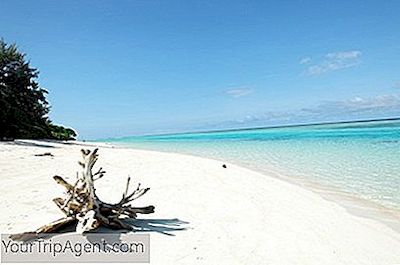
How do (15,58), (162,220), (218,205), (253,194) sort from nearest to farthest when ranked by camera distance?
(162,220)
(218,205)
(253,194)
(15,58)

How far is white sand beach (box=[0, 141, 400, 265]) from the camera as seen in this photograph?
4035mm

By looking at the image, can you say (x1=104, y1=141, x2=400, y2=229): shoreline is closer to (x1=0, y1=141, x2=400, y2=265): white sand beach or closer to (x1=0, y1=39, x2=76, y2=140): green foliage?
(x1=0, y1=141, x2=400, y2=265): white sand beach

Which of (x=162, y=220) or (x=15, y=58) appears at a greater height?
(x=15, y=58)

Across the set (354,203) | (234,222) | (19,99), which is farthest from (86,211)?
(19,99)

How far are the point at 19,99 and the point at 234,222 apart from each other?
31.7 m

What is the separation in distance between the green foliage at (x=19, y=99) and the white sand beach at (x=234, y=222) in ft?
64.8

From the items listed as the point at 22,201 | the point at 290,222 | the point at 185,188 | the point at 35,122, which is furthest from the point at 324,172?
the point at 35,122

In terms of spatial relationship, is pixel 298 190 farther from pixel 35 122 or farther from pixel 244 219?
pixel 35 122

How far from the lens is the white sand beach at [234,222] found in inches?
159

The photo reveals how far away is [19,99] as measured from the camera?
31.8 m

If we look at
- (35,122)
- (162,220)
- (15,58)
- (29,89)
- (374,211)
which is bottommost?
(374,211)

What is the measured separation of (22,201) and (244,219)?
3744mm

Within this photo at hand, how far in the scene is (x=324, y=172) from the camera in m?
11.7

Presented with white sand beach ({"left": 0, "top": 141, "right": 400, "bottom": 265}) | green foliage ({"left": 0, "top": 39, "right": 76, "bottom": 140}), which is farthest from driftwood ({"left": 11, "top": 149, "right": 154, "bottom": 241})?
green foliage ({"left": 0, "top": 39, "right": 76, "bottom": 140})
